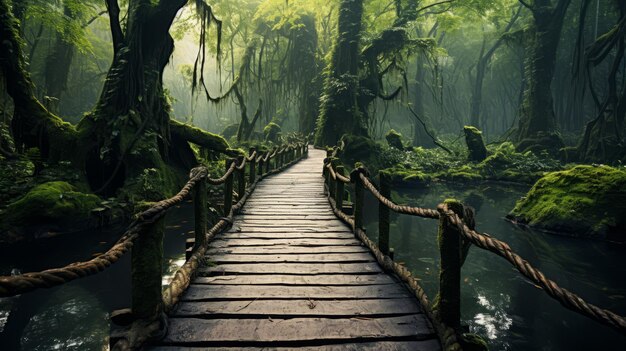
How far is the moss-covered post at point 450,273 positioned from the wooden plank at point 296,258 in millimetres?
1896

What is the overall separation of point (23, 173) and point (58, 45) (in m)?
20.3

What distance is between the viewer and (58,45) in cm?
2539

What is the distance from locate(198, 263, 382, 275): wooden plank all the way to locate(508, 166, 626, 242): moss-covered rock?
8.96 m

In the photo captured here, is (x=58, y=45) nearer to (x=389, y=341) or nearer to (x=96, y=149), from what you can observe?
(x=96, y=149)

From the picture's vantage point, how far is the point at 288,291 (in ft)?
11.8

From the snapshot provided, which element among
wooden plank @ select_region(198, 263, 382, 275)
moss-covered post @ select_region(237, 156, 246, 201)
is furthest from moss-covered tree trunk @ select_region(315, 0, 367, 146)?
wooden plank @ select_region(198, 263, 382, 275)

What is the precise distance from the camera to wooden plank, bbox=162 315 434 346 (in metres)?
2.72

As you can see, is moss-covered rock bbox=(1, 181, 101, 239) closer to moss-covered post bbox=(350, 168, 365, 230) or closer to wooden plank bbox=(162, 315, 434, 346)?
moss-covered post bbox=(350, 168, 365, 230)

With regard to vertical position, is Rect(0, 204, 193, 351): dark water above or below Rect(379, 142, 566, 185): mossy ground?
below

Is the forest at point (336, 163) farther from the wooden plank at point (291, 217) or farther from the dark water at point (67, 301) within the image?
the wooden plank at point (291, 217)

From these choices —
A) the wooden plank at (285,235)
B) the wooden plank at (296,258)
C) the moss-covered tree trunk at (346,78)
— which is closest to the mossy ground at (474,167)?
the moss-covered tree trunk at (346,78)

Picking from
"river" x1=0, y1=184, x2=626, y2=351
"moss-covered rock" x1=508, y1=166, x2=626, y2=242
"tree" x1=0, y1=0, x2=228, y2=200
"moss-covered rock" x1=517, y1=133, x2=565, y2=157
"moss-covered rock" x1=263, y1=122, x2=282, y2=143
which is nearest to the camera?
"river" x1=0, y1=184, x2=626, y2=351

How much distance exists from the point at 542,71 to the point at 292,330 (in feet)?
88.5

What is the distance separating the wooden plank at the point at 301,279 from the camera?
379 centimetres
